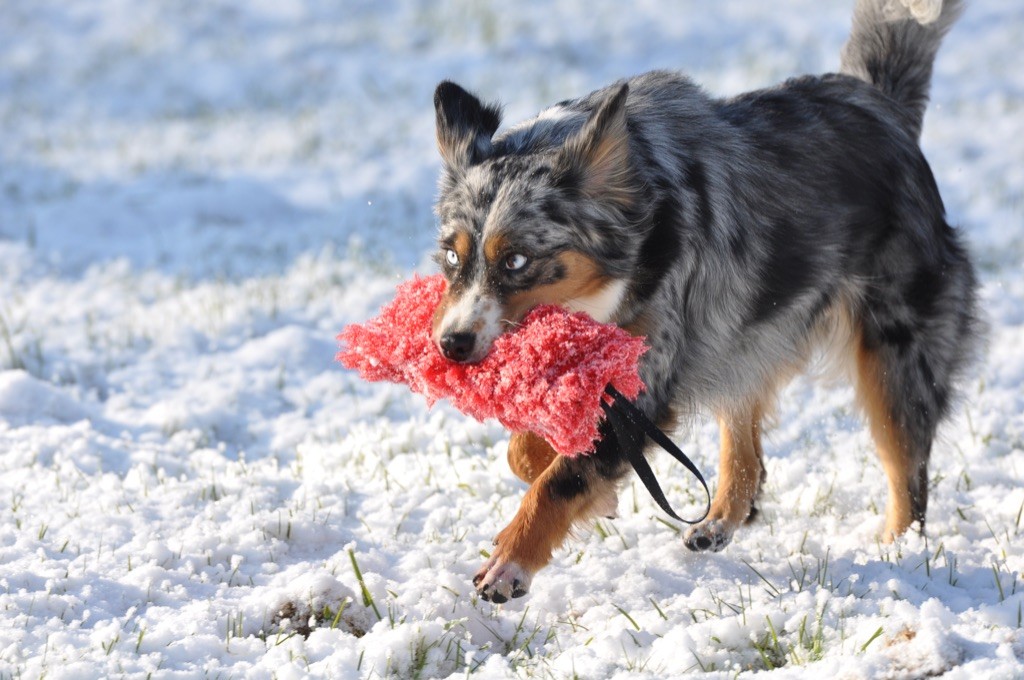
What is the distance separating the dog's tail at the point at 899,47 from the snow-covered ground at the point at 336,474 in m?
1.08

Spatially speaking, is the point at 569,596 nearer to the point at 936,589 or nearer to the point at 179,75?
the point at 936,589

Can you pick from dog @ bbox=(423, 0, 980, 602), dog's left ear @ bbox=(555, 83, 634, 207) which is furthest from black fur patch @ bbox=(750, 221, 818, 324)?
dog's left ear @ bbox=(555, 83, 634, 207)

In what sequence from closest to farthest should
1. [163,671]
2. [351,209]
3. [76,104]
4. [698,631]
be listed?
[163,671] → [698,631] → [351,209] → [76,104]

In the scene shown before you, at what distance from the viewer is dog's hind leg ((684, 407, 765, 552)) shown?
3939 mm

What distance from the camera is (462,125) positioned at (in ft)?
11.3

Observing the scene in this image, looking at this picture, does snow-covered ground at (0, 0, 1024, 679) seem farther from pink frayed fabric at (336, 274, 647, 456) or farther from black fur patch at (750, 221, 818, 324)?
black fur patch at (750, 221, 818, 324)

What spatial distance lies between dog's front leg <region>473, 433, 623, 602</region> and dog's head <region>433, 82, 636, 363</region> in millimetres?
478

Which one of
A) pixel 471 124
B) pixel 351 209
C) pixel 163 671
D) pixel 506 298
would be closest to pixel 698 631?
pixel 506 298

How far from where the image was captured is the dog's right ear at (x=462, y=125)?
3396 mm

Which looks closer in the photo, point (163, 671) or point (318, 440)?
point (163, 671)

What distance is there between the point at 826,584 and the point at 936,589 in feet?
1.06

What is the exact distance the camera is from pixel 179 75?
46.3 ft

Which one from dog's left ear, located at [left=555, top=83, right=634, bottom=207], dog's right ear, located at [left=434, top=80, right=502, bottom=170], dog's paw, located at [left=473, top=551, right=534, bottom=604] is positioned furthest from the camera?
dog's right ear, located at [left=434, top=80, right=502, bottom=170]

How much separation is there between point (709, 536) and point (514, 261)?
4.69ft
